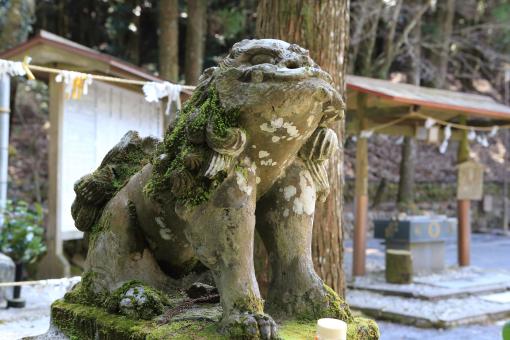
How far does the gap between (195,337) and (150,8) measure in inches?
356

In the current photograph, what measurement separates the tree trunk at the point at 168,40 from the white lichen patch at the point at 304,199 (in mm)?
Answer: 5917

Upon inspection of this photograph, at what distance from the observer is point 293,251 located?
160 centimetres

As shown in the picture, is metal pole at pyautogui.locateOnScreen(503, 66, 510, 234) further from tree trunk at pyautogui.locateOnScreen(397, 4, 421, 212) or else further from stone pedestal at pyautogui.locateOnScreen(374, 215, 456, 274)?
stone pedestal at pyautogui.locateOnScreen(374, 215, 456, 274)

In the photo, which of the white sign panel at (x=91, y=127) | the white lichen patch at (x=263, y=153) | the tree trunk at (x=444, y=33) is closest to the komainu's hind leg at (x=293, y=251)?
the white lichen patch at (x=263, y=153)

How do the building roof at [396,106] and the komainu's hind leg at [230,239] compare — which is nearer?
the komainu's hind leg at [230,239]

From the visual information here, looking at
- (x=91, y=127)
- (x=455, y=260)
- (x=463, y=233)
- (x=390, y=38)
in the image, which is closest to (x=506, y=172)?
(x=390, y=38)

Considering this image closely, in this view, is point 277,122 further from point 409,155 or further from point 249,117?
point 409,155

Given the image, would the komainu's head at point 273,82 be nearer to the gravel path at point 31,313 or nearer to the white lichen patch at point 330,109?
the white lichen patch at point 330,109

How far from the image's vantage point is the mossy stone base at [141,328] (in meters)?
1.41

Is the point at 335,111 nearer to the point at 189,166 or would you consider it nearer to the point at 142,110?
the point at 189,166

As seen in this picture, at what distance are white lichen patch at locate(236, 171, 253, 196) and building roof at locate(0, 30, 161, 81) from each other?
3590mm

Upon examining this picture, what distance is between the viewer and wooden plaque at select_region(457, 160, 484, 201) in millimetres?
8344

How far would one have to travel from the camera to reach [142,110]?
5609 millimetres

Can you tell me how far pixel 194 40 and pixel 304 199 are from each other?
6.60 m
